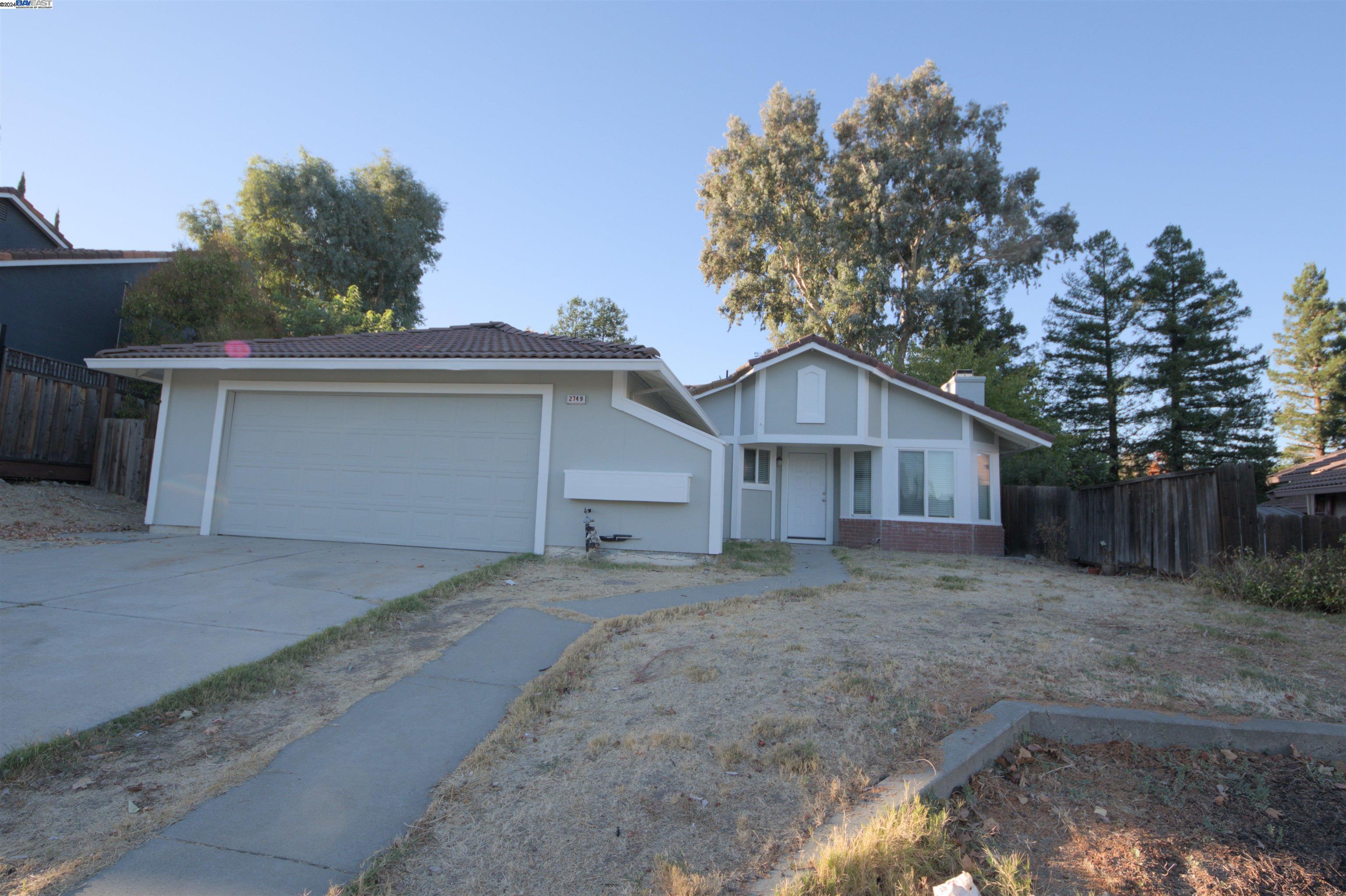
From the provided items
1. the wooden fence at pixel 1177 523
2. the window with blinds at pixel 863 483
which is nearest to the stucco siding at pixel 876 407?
the window with blinds at pixel 863 483

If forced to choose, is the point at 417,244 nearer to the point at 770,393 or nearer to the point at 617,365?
the point at 770,393

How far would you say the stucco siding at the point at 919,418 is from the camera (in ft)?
48.4

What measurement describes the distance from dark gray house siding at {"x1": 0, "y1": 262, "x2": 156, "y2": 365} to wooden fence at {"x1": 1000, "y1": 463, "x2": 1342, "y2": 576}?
19891 millimetres

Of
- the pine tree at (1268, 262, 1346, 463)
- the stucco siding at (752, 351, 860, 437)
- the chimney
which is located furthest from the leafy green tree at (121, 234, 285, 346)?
the pine tree at (1268, 262, 1346, 463)

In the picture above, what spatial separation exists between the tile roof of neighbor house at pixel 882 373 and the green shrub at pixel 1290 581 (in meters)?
6.01

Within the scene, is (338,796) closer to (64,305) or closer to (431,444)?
(431,444)

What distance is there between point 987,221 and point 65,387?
1063 inches

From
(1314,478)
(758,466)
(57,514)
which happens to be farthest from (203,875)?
(1314,478)

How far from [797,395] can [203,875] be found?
1383cm

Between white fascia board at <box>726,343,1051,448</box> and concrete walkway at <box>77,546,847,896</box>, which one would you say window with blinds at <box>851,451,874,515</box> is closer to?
white fascia board at <box>726,343,1051,448</box>

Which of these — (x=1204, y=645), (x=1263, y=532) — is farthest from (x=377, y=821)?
(x=1263, y=532)

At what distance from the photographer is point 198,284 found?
15719mm

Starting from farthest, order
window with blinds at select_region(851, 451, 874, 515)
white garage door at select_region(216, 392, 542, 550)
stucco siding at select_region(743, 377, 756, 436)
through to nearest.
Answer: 1. stucco siding at select_region(743, 377, 756, 436)
2. window with blinds at select_region(851, 451, 874, 515)
3. white garage door at select_region(216, 392, 542, 550)

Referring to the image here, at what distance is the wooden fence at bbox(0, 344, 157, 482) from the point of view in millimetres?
12555
